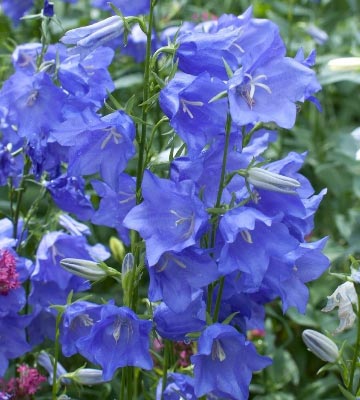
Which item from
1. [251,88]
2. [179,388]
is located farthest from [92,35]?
[179,388]

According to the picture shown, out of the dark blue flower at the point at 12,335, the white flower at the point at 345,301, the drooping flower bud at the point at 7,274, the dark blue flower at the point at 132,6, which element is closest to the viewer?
the white flower at the point at 345,301

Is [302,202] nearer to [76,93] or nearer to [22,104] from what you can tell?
[76,93]

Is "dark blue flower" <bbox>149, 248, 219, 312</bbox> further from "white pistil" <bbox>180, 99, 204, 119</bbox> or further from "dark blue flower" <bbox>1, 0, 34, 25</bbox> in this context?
"dark blue flower" <bbox>1, 0, 34, 25</bbox>

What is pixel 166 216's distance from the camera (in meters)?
2.06

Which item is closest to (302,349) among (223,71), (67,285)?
(67,285)

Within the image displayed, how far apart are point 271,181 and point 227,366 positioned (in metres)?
0.46

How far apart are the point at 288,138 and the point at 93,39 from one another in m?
2.83

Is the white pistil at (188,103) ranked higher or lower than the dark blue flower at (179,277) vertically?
higher

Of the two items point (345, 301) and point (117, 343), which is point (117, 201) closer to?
point (117, 343)

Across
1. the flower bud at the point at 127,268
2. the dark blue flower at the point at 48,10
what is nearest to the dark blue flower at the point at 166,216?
the flower bud at the point at 127,268

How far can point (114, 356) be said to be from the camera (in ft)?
7.07

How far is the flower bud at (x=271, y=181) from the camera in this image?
1.96 meters

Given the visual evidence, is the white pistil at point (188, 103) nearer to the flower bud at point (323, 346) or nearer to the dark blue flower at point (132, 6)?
the flower bud at point (323, 346)

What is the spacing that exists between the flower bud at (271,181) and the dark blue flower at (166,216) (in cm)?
13
